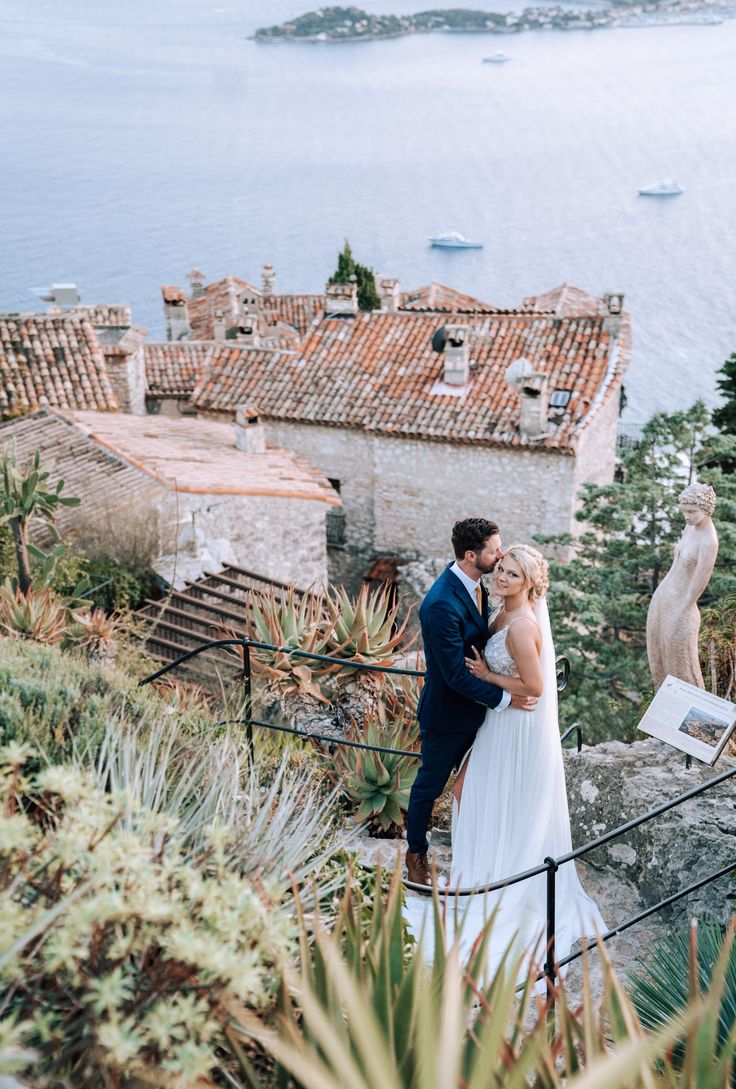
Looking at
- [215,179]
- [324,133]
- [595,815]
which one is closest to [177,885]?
[595,815]

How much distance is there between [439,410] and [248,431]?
543 cm

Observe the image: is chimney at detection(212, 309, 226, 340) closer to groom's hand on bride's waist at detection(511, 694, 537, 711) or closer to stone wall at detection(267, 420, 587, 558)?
stone wall at detection(267, 420, 587, 558)

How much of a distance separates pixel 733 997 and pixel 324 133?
12844 cm

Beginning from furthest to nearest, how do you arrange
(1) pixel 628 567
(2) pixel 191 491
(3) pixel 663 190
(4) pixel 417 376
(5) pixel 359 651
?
(3) pixel 663 190 < (4) pixel 417 376 < (1) pixel 628 567 < (2) pixel 191 491 < (5) pixel 359 651

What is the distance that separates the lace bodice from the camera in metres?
4.42

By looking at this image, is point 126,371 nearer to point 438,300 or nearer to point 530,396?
point 530,396

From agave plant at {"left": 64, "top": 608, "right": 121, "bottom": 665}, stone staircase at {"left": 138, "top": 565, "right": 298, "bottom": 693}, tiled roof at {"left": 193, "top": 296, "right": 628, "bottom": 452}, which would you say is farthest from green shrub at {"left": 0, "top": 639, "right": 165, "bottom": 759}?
tiled roof at {"left": 193, "top": 296, "right": 628, "bottom": 452}

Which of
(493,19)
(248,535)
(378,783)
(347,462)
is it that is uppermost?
(493,19)

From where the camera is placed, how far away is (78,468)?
571 inches

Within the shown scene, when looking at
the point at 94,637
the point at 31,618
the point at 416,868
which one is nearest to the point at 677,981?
the point at 416,868

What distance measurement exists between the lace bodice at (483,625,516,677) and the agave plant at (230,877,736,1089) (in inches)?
71.5

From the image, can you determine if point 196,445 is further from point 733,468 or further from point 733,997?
point 733,997

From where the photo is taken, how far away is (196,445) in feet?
59.0

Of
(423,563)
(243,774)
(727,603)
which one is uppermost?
(243,774)
